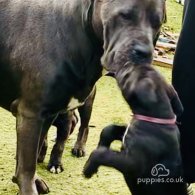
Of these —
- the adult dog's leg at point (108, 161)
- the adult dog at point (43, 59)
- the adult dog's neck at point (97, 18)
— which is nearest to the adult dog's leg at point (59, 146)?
the adult dog at point (43, 59)

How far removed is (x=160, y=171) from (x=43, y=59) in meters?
0.87

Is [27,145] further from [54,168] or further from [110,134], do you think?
[54,168]

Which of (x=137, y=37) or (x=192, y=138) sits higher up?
(x=137, y=37)

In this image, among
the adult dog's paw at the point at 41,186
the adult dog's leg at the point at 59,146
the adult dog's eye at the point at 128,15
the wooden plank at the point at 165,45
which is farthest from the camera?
the wooden plank at the point at 165,45

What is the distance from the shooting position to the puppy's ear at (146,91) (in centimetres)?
206

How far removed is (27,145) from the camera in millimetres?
2729

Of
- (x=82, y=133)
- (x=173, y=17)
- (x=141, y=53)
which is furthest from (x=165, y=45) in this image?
(x=141, y=53)

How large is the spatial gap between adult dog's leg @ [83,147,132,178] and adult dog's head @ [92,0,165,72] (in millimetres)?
356

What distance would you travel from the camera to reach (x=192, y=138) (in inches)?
103

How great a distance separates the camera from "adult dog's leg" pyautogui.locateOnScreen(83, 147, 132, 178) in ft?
7.05

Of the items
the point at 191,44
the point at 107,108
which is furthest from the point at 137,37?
the point at 107,108

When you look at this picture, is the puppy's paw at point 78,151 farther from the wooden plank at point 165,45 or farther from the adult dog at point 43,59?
the wooden plank at point 165,45

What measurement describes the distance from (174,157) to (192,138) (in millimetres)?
506

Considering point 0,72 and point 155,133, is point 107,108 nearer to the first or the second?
point 0,72
